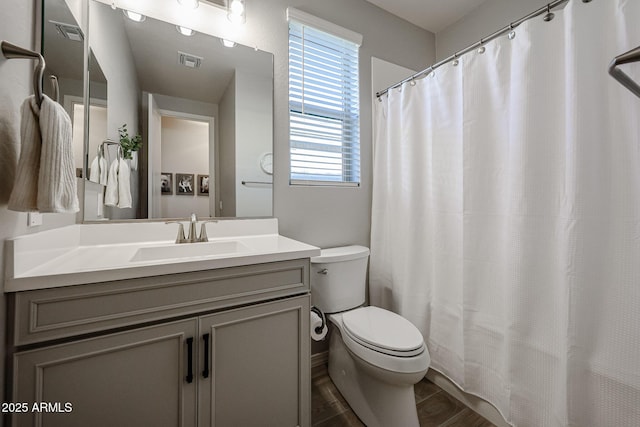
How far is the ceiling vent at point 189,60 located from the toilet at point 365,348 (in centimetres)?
128

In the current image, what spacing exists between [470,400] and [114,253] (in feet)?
6.17

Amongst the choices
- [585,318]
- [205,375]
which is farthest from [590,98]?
[205,375]

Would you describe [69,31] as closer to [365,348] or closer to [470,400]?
[365,348]

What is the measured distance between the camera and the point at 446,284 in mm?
1478

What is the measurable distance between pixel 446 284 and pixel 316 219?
0.88 meters

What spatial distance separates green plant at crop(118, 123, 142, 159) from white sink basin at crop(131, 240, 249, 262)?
0.51 m

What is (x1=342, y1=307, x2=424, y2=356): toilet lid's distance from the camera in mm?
1160

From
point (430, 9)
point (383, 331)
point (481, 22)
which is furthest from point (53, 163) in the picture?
point (481, 22)

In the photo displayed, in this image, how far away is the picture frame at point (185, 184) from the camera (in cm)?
137

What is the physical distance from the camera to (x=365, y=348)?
1218mm

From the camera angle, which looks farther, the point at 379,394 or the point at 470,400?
the point at 470,400

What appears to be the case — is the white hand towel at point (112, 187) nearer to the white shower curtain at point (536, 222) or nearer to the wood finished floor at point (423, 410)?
the wood finished floor at point (423, 410)

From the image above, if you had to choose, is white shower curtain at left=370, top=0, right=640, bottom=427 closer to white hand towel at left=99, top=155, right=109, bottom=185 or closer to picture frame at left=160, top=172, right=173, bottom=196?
picture frame at left=160, top=172, right=173, bottom=196

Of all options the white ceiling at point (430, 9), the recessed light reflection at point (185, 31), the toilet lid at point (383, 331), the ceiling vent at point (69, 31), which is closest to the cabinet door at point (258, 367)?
the toilet lid at point (383, 331)
